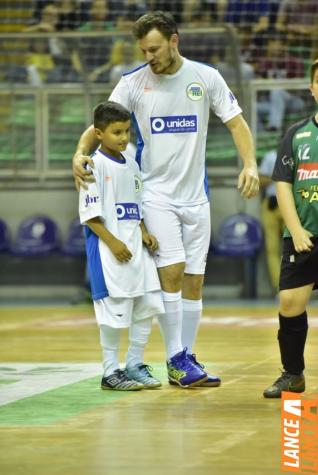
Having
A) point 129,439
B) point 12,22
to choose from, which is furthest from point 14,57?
point 129,439

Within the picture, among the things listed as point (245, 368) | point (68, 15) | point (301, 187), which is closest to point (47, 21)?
point (68, 15)

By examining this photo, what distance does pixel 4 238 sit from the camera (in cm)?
1616

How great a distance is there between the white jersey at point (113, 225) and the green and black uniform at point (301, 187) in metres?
0.94

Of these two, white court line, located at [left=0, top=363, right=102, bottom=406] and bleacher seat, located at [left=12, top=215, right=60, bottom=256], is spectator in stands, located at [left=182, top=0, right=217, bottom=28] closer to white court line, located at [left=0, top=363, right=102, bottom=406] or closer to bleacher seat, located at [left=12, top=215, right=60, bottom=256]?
bleacher seat, located at [left=12, top=215, right=60, bottom=256]

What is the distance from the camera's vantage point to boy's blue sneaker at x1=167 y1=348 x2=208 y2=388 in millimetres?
6988

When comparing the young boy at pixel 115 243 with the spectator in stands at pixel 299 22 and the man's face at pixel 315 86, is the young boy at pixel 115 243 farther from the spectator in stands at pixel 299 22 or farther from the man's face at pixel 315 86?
the spectator in stands at pixel 299 22

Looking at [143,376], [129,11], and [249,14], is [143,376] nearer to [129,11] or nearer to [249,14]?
[249,14]

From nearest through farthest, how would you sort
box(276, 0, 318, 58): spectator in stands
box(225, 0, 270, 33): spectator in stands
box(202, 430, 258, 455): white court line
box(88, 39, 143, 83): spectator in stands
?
box(202, 430, 258, 455): white court line, box(88, 39, 143, 83): spectator in stands, box(276, 0, 318, 58): spectator in stands, box(225, 0, 270, 33): spectator in stands

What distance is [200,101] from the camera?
Result: 7211mm

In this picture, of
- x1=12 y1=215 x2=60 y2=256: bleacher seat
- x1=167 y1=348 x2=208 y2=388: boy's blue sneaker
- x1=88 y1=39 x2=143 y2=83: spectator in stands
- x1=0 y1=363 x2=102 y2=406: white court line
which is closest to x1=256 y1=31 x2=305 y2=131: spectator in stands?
x1=88 y1=39 x2=143 y2=83: spectator in stands

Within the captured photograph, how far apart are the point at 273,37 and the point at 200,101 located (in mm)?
9220

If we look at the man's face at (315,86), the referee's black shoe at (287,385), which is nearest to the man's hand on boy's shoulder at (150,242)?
the referee's black shoe at (287,385)

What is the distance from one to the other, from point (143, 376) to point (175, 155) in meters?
1.34

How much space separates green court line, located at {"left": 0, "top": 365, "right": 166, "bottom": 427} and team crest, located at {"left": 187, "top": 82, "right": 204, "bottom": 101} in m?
1.81
